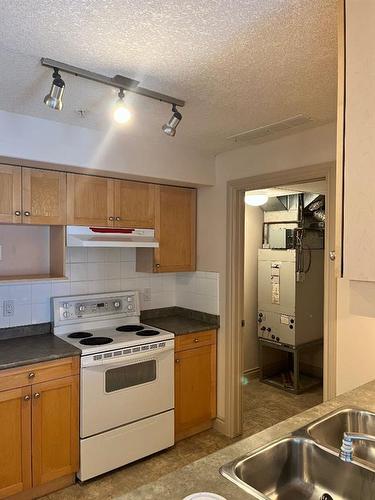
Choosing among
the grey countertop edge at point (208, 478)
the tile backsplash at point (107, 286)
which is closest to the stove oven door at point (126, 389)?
the tile backsplash at point (107, 286)

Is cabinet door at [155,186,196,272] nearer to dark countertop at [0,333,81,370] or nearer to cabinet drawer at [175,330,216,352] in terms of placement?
cabinet drawer at [175,330,216,352]

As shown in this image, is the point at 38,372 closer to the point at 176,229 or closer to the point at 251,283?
the point at 176,229

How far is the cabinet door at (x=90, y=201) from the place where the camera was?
2.79 metres

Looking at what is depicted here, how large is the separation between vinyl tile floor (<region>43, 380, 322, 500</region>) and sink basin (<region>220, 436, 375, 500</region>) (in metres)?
0.99

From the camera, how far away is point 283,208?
446 centimetres

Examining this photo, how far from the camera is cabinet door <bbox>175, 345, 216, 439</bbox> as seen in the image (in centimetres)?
315

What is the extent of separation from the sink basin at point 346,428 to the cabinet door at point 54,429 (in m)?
1.65

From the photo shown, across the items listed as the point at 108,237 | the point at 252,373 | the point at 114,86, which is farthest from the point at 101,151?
the point at 252,373

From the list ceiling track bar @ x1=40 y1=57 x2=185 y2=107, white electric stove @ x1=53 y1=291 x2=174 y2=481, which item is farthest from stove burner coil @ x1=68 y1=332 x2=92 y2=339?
ceiling track bar @ x1=40 y1=57 x2=185 y2=107

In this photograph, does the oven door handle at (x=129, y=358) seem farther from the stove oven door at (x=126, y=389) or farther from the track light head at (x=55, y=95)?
the track light head at (x=55, y=95)

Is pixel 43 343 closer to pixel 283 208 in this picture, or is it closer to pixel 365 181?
pixel 365 181

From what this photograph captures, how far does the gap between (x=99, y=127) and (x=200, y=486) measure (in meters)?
2.27

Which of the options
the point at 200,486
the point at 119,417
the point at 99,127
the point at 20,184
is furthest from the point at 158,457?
the point at 99,127

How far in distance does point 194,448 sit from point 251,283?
6.96ft
